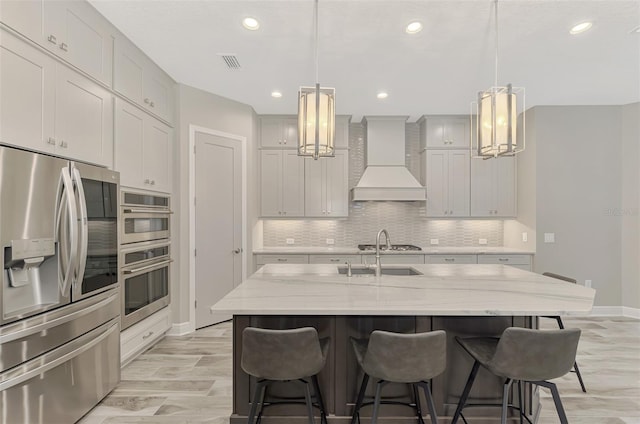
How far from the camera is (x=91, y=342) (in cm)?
223

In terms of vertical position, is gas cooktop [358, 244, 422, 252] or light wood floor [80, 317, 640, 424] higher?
gas cooktop [358, 244, 422, 252]

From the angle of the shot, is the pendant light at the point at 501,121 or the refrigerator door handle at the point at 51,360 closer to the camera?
the refrigerator door handle at the point at 51,360

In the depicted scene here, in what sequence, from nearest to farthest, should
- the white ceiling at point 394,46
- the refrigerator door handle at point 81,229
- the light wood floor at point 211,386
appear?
the refrigerator door handle at point 81,229
the light wood floor at point 211,386
the white ceiling at point 394,46

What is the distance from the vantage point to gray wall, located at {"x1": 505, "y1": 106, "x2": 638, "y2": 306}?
4461 mm

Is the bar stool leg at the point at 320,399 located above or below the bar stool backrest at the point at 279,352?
below

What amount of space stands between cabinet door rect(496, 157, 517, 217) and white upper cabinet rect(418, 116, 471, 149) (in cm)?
63

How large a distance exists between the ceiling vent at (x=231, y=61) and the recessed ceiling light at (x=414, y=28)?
1.63m

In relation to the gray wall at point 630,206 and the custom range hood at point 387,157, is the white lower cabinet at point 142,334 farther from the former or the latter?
the gray wall at point 630,206

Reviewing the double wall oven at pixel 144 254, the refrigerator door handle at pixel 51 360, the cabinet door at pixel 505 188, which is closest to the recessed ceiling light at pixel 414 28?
the double wall oven at pixel 144 254

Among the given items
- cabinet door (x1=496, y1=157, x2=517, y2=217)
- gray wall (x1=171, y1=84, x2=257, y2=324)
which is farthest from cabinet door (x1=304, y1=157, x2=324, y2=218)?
cabinet door (x1=496, y1=157, x2=517, y2=217)

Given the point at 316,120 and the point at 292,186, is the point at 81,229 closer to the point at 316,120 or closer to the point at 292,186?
the point at 316,120

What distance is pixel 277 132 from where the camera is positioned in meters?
4.95

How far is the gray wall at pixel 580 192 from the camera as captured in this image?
4461 millimetres

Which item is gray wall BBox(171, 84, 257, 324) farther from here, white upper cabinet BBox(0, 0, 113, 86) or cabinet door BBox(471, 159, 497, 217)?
cabinet door BBox(471, 159, 497, 217)
